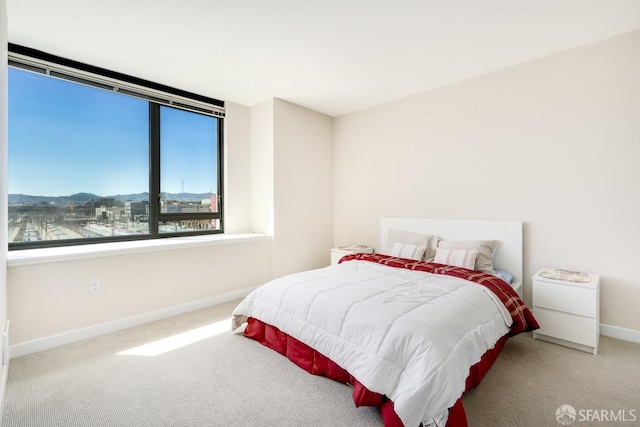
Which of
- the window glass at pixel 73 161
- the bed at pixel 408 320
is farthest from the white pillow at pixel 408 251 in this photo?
the window glass at pixel 73 161

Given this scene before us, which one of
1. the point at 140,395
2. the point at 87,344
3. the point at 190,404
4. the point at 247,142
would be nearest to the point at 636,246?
the point at 190,404

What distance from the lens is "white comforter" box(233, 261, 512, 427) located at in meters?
1.45

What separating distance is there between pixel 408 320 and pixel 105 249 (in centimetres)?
268

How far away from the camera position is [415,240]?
3.51 meters

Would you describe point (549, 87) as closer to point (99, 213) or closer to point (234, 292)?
point (234, 292)

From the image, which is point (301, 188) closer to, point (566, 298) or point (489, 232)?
point (489, 232)

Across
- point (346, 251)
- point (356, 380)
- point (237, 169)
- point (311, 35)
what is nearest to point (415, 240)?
point (346, 251)

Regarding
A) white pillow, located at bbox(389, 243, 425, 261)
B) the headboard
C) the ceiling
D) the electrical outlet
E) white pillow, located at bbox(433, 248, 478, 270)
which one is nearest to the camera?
the ceiling

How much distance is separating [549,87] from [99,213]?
15.2ft

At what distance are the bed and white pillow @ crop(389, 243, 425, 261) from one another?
1 cm

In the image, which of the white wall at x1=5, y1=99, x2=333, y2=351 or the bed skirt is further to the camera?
the white wall at x1=5, y1=99, x2=333, y2=351

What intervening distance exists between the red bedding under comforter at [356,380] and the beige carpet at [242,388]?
0.07 meters

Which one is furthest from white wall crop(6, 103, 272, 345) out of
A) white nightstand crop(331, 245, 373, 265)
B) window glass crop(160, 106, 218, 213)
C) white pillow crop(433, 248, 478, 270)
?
white pillow crop(433, 248, 478, 270)

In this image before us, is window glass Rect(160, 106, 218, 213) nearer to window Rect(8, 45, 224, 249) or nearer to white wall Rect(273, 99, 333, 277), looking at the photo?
window Rect(8, 45, 224, 249)
